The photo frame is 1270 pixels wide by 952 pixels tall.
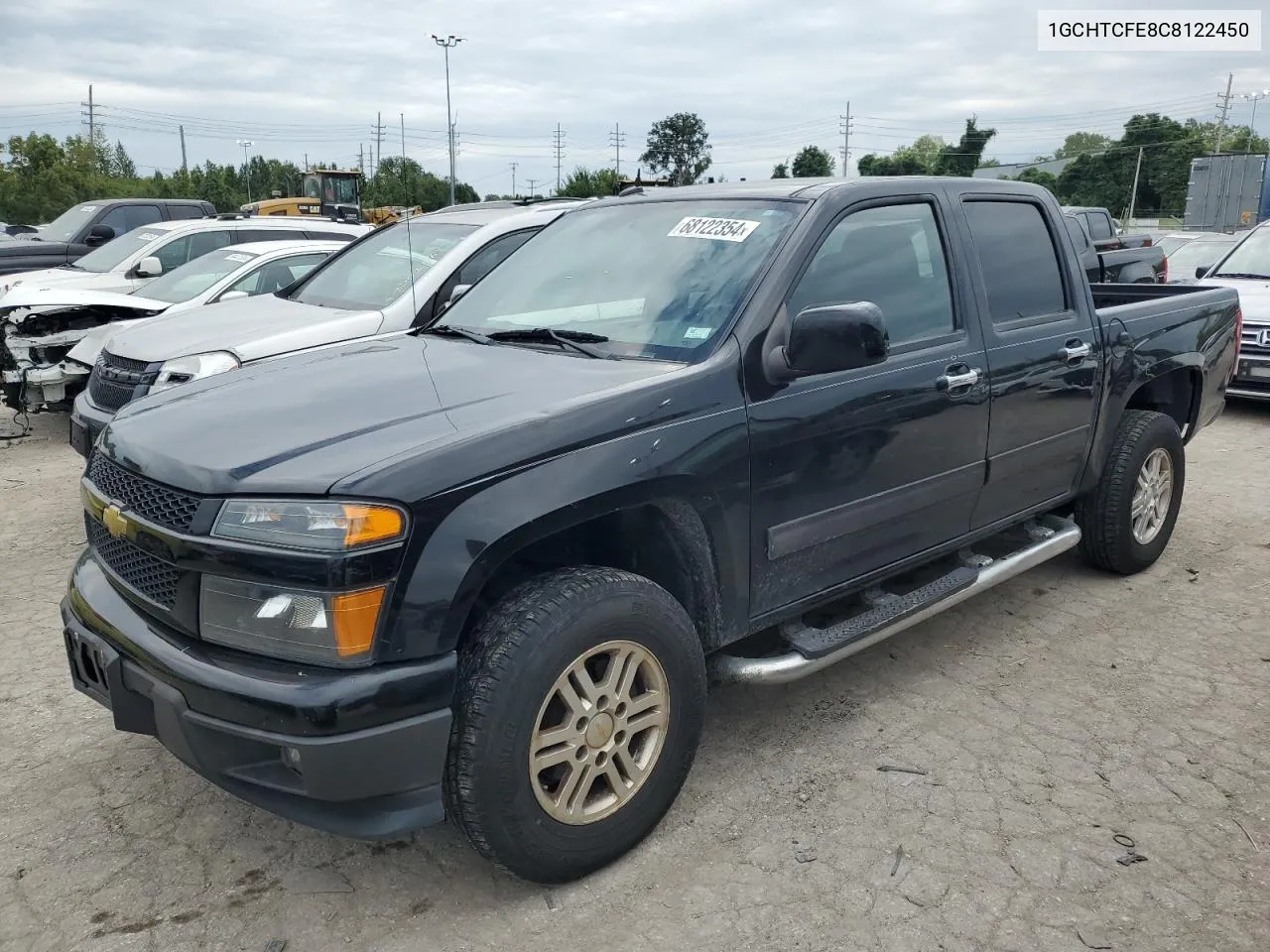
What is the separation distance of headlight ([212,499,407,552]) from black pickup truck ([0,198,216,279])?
1201 centimetres

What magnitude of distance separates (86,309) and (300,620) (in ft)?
22.8

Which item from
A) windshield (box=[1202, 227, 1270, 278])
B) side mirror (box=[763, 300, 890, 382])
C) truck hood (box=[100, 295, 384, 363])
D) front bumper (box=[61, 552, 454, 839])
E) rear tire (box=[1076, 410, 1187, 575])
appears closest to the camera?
front bumper (box=[61, 552, 454, 839])

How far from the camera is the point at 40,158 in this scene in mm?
38156

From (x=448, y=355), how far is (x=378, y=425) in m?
0.79

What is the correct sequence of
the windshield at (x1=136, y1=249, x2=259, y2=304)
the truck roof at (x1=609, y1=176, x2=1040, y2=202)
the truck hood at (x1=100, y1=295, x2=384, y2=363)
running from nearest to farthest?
the truck roof at (x1=609, y1=176, x2=1040, y2=202)
the truck hood at (x1=100, y1=295, x2=384, y2=363)
the windshield at (x1=136, y1=249, x2=259, y2=304)

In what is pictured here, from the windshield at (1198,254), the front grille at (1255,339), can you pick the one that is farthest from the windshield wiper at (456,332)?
the windshield at (1198,254)

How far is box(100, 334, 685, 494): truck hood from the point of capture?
93.3 inches

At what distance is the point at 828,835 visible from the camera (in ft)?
9.50

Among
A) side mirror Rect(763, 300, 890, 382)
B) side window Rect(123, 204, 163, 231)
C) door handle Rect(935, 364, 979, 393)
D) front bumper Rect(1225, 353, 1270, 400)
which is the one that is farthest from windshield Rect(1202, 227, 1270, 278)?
side window Rect(123, 204, 163, 231)

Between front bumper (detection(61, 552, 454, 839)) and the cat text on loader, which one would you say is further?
the cat text on loader

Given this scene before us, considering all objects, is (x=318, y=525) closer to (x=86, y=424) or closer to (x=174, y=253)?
(x=86, y=424)

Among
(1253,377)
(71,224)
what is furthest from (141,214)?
(1253,377)

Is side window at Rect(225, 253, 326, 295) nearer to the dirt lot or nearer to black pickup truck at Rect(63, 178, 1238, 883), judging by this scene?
the dirt lot

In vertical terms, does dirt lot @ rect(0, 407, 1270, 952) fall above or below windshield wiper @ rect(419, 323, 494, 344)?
below
